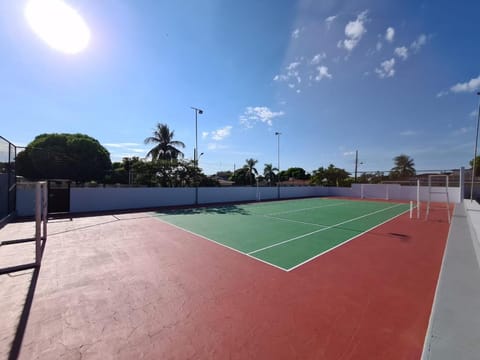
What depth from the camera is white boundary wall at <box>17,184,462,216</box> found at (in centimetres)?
1312

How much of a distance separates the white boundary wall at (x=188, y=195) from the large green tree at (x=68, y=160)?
471 inches

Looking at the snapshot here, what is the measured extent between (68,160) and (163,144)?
10.1 metres

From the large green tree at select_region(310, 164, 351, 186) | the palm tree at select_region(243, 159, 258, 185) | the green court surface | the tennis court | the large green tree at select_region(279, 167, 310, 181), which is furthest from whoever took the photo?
the large green tree at select_region(279, 167, 310, 181)

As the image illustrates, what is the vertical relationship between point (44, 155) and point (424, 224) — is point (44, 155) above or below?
above

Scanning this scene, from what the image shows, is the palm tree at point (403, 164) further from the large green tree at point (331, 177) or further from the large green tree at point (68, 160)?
the large green tree at point (68, 160)

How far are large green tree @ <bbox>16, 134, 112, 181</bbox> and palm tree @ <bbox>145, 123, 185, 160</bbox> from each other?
305 inches

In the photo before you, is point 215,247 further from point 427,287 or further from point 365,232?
point 365,232

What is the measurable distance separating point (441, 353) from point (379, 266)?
9.52 feet

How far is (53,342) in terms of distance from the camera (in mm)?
2549

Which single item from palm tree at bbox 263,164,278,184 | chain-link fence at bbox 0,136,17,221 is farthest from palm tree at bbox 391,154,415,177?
chain-link fence at bbox 0,136,17,221

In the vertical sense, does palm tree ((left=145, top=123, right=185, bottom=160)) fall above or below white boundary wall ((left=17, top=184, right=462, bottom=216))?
above

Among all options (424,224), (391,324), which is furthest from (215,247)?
(424,224)

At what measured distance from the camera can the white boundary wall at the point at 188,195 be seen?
13117mm

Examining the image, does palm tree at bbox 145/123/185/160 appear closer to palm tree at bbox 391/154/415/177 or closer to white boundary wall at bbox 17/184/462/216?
white boundary wall at bbox 17/184/462/216
